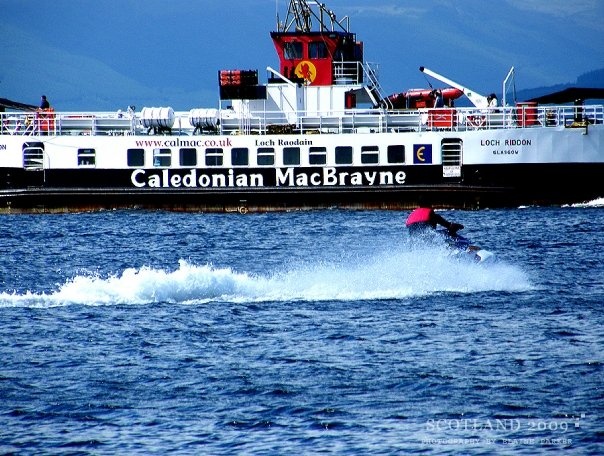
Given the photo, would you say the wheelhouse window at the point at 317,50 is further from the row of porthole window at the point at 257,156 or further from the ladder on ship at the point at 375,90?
the row of porthole window at the point at 257,156

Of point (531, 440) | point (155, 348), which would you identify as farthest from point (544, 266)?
point (531, 440)

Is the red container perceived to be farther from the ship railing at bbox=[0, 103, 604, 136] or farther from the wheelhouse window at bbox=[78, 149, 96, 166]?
the wheelhouse window at bbox=[78, 149, 96, 166]

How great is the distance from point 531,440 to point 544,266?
1496 centimetres

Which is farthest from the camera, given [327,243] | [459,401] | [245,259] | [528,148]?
[528,148]

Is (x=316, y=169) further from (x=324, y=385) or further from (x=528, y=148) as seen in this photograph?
(x=324, y=385)

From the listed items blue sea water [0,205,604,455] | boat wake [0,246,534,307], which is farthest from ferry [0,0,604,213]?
boat wake [0,246,534,307]

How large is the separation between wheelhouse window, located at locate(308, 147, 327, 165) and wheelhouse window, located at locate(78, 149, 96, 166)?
8037 mm

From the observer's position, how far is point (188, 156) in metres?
44.3

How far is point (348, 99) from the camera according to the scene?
47.4 m

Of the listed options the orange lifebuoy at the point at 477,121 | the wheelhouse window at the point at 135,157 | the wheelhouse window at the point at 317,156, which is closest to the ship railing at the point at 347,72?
the wheelhouse window at the point at 317,156

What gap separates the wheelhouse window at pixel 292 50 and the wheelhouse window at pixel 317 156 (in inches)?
230

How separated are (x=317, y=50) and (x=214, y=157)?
7.07 m

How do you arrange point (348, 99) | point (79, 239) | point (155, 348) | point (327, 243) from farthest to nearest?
point (348, 99), point (79, 239), point (327, 243), point (155, 348)

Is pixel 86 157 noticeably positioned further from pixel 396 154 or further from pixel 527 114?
pixel 527 114
